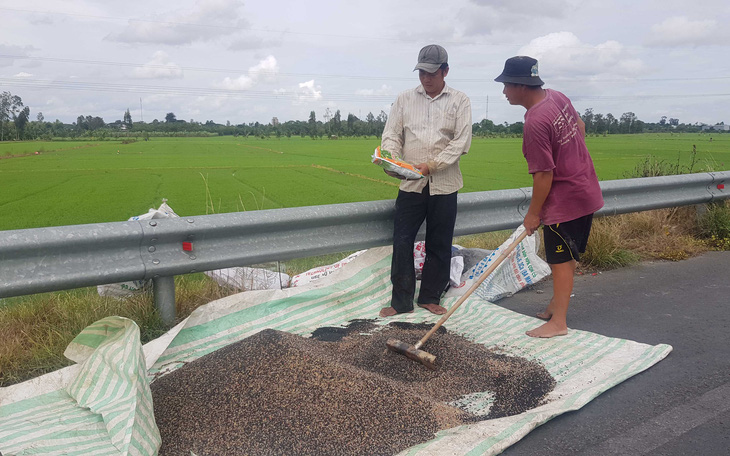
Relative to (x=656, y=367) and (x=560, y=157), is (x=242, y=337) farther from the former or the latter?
(x=656, y=367)

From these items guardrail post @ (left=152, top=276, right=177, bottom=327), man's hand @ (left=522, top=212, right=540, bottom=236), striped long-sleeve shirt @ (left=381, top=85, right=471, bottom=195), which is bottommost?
guardrail post @ (left=152, top=276, right=177, bottom=327)

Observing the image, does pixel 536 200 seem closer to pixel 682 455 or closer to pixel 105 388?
A: pixel 682 455

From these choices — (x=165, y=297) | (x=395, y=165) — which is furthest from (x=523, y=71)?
(x=165, y=297)

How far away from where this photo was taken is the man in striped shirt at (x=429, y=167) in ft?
14.2

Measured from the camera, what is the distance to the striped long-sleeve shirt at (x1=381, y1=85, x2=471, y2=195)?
4348 millimetres

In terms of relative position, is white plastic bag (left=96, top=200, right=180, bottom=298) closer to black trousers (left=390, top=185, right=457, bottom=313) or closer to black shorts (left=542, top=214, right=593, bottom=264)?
black trousers (left=390, top=185, right=457, bottom=313)

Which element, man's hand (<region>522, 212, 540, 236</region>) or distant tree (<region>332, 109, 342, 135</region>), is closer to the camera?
man's hand (<region>522, 212, 540, 236</region>)

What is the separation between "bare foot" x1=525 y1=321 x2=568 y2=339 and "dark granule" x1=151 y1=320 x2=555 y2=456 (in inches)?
17.6

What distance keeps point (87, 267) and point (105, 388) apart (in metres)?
0.83

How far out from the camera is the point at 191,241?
3814 millimetres

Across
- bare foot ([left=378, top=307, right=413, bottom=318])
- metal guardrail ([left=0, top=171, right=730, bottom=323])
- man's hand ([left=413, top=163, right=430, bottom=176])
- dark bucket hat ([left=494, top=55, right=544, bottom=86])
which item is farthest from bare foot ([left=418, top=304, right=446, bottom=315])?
dark bucket hat ([left=494, top=55, right=544, bottom=86])

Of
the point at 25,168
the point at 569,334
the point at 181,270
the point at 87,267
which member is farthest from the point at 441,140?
the point at 25,168

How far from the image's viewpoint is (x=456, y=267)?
505cm

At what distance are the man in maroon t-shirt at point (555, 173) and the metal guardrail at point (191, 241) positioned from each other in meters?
1.04
